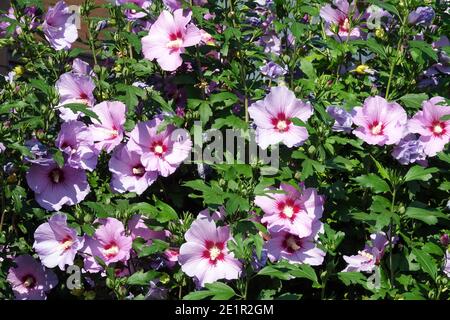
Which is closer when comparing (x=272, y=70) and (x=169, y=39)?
(x=169, y=39)

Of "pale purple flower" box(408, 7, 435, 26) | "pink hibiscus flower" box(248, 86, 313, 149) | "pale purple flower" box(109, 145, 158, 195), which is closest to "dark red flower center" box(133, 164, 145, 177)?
"pale purple flower" box(109, 145, 158, 195)

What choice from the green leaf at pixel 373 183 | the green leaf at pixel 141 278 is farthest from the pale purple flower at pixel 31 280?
the green leaf at pixel 373 183

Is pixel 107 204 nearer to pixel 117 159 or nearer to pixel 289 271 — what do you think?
pixel 117 159

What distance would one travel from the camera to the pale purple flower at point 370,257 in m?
2.71

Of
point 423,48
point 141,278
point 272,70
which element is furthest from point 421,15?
point 141,278

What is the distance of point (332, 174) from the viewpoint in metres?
2.99

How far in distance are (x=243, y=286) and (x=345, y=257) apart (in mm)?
411

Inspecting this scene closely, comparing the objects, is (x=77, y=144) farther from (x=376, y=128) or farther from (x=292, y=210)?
(x=376, y=128)

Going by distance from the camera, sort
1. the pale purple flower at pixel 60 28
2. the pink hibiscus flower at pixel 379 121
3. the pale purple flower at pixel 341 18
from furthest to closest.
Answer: the pale purple flower at pixel 341 18
the pale purple flower at pixel 60 28
the pink hibiscus flower at pixel 379 121

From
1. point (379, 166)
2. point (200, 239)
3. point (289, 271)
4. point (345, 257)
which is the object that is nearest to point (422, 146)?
point (379, 166)

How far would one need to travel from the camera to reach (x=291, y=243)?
107 inches

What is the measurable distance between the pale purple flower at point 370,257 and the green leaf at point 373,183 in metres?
0.18

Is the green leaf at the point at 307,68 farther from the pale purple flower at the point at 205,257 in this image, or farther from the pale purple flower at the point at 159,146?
the pale purple flower at the point at 205,257

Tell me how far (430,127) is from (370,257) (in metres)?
0.54
